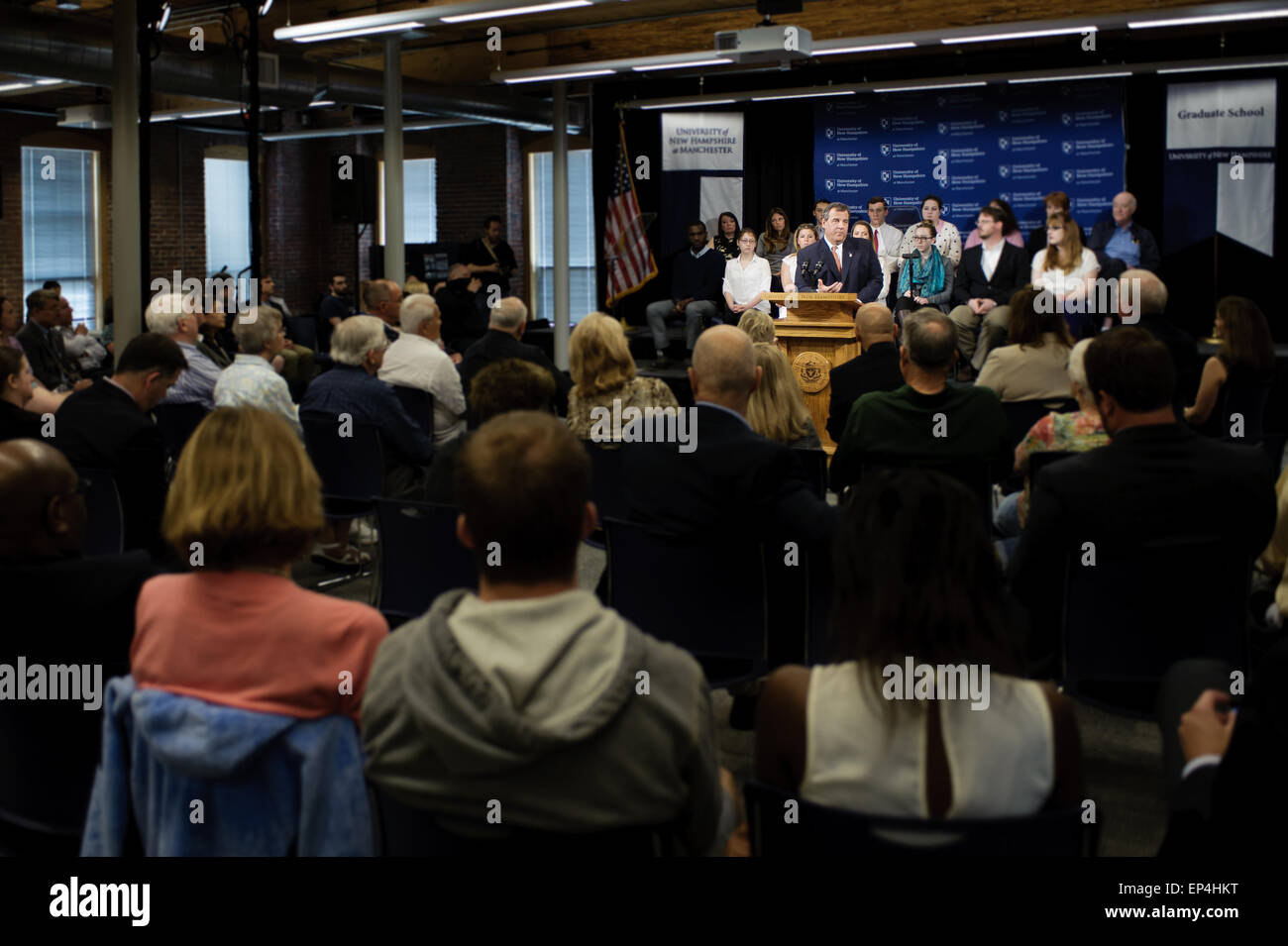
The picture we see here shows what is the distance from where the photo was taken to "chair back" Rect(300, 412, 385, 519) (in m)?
5.10

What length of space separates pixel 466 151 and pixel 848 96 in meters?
6.02

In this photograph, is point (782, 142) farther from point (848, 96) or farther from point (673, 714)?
point (673, 714)

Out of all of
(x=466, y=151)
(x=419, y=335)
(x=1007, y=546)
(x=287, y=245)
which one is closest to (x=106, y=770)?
(x=1007, y=546)

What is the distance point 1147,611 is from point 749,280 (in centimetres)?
996

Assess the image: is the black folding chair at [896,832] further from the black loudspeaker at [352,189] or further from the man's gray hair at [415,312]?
the black loudspeaker at [352,189]

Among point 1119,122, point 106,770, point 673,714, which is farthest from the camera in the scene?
point 1119,122

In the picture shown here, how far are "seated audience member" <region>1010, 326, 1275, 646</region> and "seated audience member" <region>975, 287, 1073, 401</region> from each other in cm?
250

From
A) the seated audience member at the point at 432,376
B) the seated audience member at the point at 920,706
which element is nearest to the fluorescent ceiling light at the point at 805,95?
the seated audience member at the point at 432,376

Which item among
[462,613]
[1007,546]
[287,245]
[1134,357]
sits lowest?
[1007,546]

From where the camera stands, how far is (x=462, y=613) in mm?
1604

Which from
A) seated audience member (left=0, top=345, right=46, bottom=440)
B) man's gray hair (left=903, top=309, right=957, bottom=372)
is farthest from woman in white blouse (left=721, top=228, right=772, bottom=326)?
seated audience member (left=0, top=345, right=46, bottom=440)

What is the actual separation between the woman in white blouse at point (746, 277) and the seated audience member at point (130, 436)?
8.73 meters

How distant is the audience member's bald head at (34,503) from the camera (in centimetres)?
213

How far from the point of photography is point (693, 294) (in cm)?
1359
